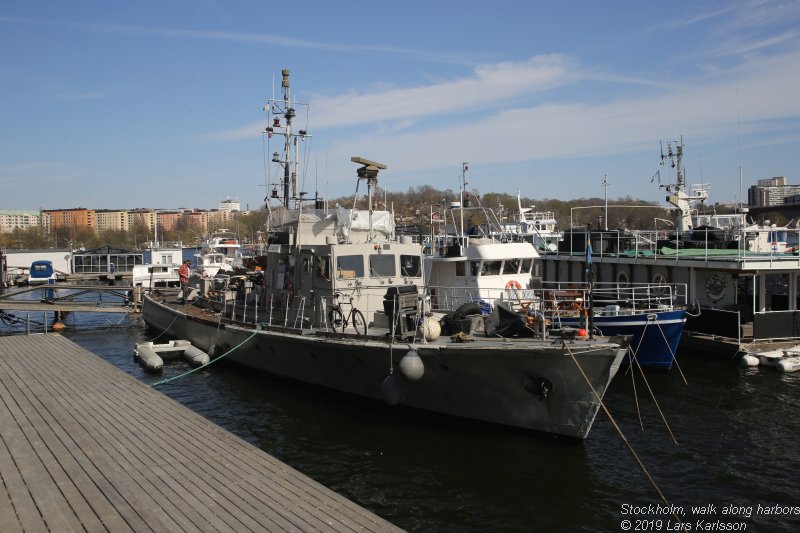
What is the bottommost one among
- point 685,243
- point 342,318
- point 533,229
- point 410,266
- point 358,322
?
point 358,322

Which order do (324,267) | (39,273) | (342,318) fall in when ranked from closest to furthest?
1. (342,318)
2. (324,267)
3. (39,273)

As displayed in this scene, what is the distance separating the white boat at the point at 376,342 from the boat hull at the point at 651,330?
5976mm

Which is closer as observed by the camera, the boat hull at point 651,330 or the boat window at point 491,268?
the boat hull at point 651,330

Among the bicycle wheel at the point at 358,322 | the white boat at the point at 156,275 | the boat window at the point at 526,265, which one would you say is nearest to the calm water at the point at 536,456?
the bicycle wheel at the point at 358,322

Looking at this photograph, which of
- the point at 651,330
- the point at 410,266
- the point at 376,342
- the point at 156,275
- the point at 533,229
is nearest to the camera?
the point at 376,342

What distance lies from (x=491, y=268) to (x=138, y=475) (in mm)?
13875

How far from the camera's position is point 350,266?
51.3 feet

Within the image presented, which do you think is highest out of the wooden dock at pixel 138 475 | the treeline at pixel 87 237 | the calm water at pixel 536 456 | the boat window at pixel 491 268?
the treeline at pixel 87 237

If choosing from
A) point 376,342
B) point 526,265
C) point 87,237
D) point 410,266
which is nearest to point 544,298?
point 526,265

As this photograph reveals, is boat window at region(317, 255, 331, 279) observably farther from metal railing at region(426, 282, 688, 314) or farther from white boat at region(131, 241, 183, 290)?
white boat at region(131, 241, 183, 290)

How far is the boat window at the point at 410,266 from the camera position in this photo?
53.5ft

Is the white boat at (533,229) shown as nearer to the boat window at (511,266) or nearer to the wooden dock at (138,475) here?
the boat window at (511,266)

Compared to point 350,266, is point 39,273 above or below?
below

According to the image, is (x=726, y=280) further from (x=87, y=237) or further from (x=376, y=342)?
(x=87, y=237)
